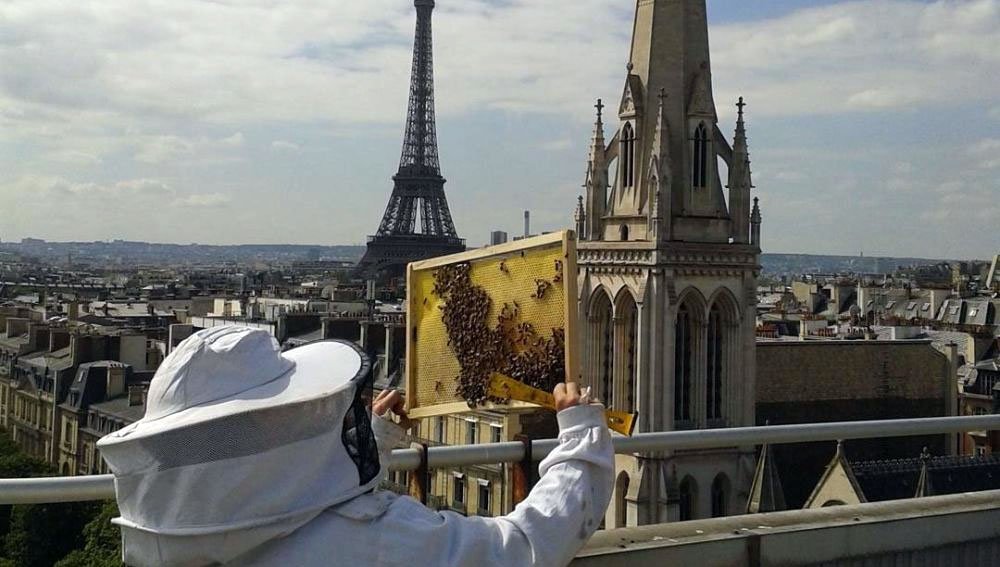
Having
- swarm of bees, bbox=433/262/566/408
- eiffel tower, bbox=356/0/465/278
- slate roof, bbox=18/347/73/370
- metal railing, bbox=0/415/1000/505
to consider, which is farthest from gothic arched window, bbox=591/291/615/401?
eiffel tower, bbox=356/0/465/278

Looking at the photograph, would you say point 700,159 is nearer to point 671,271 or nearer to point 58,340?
point 671,271

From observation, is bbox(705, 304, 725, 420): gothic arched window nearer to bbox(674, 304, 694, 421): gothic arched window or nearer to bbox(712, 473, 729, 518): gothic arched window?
bbox(674, 304, 694, 421): gothic arched window

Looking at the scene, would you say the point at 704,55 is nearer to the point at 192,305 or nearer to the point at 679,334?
the point at 679,334

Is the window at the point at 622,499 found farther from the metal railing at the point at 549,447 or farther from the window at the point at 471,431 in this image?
the metal railing at the point at 549,447

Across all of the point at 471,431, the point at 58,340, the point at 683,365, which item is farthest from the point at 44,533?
the point at 58,340

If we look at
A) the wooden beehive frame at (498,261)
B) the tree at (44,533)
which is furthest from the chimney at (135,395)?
the wooden beehive frame at (498,261)
